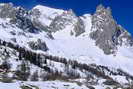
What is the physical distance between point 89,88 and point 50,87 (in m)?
17.1

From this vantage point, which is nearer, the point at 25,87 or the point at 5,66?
the point at 25,87

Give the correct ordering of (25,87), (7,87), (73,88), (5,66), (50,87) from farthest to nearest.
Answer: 1. (5,66)
2. (73,88)
3. (50,87)
4. (25,87)
5. (7,87)

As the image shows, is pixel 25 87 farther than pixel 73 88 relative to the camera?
No

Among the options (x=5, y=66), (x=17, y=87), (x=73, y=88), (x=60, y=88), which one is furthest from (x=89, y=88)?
(x=5, y=66)

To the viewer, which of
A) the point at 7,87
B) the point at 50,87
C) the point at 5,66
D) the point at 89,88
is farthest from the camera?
the point at 5,66

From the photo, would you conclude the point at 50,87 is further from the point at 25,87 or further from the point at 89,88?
the point at 89,88

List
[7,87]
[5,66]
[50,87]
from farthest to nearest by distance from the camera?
[5,66], [50,87], [7,87]

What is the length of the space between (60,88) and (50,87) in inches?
131

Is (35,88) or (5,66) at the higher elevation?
(5,66)

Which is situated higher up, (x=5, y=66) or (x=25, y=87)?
(x=5, y=66)

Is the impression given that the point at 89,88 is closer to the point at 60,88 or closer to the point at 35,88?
the point at 60,88

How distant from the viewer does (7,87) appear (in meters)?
43.7

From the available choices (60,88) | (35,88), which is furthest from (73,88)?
(35,88)

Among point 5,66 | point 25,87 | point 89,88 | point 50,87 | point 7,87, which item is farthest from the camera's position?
point 5,66
